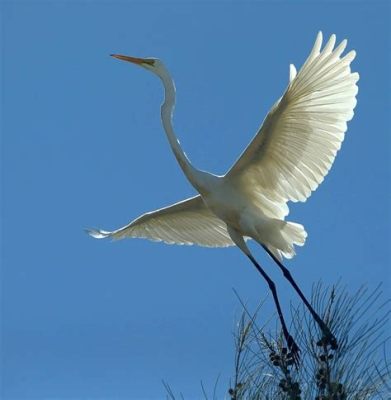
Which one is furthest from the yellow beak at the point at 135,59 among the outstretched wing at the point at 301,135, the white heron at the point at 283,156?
the outstretched wing at the point at 301,135

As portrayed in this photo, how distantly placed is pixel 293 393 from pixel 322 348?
0.66 feet

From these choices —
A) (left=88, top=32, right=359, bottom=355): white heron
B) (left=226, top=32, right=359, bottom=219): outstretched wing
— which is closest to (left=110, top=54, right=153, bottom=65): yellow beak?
(left=88, top=32, right=359, bottom=355): white heron

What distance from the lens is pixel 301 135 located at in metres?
4.45

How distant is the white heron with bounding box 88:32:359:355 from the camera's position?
416 centimetres

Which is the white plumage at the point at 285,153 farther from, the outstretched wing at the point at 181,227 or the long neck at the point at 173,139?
the outstretched wing at the point at 181,227

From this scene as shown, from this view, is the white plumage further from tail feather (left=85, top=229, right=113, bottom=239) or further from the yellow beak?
tail feather (left=85, top=229, right=113, bottom=239)

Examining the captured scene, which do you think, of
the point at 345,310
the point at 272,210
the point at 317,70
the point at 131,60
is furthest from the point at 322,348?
the point at 131,60

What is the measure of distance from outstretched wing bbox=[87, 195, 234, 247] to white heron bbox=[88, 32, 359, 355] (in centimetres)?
17

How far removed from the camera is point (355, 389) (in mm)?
2781

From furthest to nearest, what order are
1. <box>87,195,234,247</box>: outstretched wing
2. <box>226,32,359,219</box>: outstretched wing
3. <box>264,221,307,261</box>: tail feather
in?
<box>87,195,234,247</box>: outstretched wing
<box>264,221,307,261</box>: tail feather
<box>226,32,359,219</box>: outstretched wing

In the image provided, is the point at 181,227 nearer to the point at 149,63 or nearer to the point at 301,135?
the point at 149,63

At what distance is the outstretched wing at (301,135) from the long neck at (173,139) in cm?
20

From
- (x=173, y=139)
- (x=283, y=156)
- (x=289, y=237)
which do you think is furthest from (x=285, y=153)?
(x=173, y=139)

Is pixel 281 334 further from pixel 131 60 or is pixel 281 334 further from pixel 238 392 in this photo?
pixel 131 60
